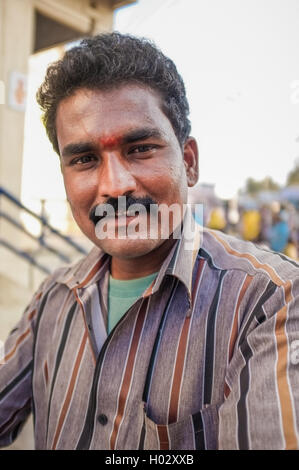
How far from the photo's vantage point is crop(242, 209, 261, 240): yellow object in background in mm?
6934

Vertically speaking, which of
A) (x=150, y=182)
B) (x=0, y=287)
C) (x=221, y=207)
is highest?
(x=221, y=207)

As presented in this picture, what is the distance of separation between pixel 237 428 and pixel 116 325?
1.63ft

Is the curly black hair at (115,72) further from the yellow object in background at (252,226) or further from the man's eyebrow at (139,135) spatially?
the yellow object in background at (252,226)

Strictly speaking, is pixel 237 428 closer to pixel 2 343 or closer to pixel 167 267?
pixel 167 267

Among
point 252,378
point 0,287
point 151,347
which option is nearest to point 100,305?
point 151,347

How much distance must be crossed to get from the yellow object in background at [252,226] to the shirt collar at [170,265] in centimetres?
568

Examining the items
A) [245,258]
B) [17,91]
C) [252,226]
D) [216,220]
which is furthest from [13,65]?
[245,258]

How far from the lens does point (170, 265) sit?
126 cm

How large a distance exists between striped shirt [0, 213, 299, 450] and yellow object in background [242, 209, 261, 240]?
5.66 meters

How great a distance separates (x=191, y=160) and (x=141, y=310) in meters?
0.61

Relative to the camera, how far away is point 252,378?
0.93 m

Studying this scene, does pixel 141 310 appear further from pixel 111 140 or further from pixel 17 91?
pixel 17 91

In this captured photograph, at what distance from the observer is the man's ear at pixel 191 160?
4.92 feet

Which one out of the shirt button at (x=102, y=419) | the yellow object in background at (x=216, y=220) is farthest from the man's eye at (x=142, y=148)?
the yellow object in background at (x=216, y=220)
